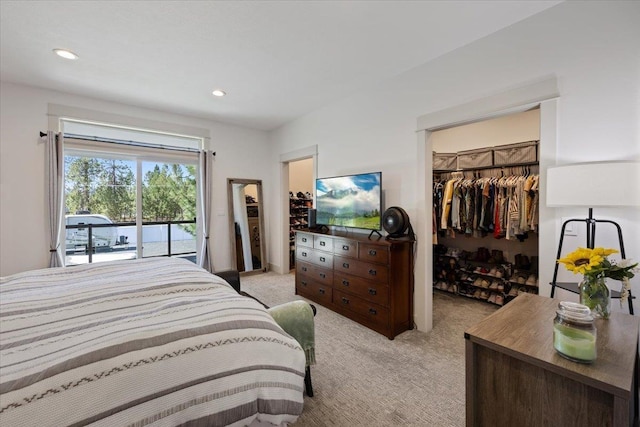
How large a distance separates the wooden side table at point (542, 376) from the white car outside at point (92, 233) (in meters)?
4.62

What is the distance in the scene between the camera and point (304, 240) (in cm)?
371

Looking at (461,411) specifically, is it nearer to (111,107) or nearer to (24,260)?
(24,260)

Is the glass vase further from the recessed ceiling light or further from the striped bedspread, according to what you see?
the recessed ceiling light

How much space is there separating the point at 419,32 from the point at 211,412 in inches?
112

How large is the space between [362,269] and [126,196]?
145 inches

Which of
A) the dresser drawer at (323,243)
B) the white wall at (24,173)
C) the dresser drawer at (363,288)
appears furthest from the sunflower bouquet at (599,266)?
the white wall at (24,173)

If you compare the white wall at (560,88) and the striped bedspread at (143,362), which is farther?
the white wall at (560,88)

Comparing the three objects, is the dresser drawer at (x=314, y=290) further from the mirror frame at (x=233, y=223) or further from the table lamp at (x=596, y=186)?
the table lamp at (x=596, y=186)

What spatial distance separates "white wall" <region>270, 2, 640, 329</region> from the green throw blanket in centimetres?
151

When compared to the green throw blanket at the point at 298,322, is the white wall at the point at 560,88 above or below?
above

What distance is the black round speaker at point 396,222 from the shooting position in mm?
2688

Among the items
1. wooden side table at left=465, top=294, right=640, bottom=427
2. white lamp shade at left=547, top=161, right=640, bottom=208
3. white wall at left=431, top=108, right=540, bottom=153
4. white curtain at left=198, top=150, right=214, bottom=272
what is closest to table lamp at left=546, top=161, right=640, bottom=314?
white lamp shade at left=547, top=161, right=640, bottom=208

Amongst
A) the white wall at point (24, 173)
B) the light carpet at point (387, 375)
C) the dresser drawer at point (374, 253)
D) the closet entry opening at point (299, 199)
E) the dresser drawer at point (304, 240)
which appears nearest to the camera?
the light carpet at point (387, 375)

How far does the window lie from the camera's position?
12.0 ft
